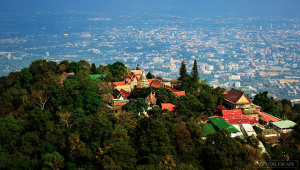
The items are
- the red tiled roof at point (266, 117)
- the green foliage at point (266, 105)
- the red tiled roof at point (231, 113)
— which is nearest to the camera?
the red tiled roof at point (231, 113)

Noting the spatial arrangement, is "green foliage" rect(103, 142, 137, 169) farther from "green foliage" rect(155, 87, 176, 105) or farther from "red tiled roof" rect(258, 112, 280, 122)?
"red tiled roof" rect(258, 112, 280, 122)

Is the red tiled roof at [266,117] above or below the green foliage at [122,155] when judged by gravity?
above

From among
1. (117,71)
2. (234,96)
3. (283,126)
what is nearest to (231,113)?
(234,96)

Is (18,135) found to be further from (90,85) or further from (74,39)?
(74,39)

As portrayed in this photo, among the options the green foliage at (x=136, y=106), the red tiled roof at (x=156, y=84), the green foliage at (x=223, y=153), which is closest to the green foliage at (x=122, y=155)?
the green foliage at (x=223, y=153)

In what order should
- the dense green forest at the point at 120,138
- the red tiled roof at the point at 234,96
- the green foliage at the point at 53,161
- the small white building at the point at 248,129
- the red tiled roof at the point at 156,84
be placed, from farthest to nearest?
the red tiled roof at the point at 156,84
the red tiled roof at the point at 234,96
the small white building at the point at 248,129
the green foliage at the point at 53,161
the dense green forest at the point at 120,138

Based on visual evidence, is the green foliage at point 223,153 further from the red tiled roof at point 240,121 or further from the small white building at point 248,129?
the red tiled roof at point 240,121
